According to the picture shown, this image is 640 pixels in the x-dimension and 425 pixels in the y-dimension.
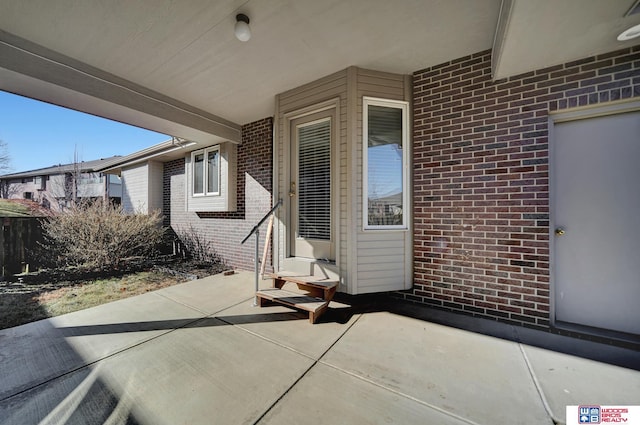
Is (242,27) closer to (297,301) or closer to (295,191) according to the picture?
(295,191)

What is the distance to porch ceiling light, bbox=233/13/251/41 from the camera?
2403 millimetres

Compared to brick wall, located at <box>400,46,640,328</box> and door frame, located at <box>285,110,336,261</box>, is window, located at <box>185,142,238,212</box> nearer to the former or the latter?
door frame, located at <box>285,110,336,261</box>

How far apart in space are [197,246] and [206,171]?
2.07m

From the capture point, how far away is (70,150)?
44.7ft

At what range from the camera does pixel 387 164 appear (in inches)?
133

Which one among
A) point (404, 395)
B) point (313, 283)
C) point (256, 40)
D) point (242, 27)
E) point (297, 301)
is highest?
point (256, 40)

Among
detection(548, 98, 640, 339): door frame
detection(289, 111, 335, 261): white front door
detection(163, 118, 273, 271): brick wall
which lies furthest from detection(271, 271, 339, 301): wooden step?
detection(548, 98, 640, 339): door frame

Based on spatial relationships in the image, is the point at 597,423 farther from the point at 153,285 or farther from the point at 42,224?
the point at 42,224

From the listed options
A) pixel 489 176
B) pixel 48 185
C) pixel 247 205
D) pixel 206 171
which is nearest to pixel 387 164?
pixel 489 176

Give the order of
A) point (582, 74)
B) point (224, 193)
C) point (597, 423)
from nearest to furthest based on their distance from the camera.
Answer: point (597, 423)
point (582, 74)
point (224, 193)

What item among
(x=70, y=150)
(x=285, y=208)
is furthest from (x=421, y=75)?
(x=70, y=150)

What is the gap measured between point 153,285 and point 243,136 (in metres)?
3.52

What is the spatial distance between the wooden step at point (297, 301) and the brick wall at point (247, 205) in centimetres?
165

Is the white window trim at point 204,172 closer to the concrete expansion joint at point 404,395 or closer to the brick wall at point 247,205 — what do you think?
the brick wall at point 247,205
